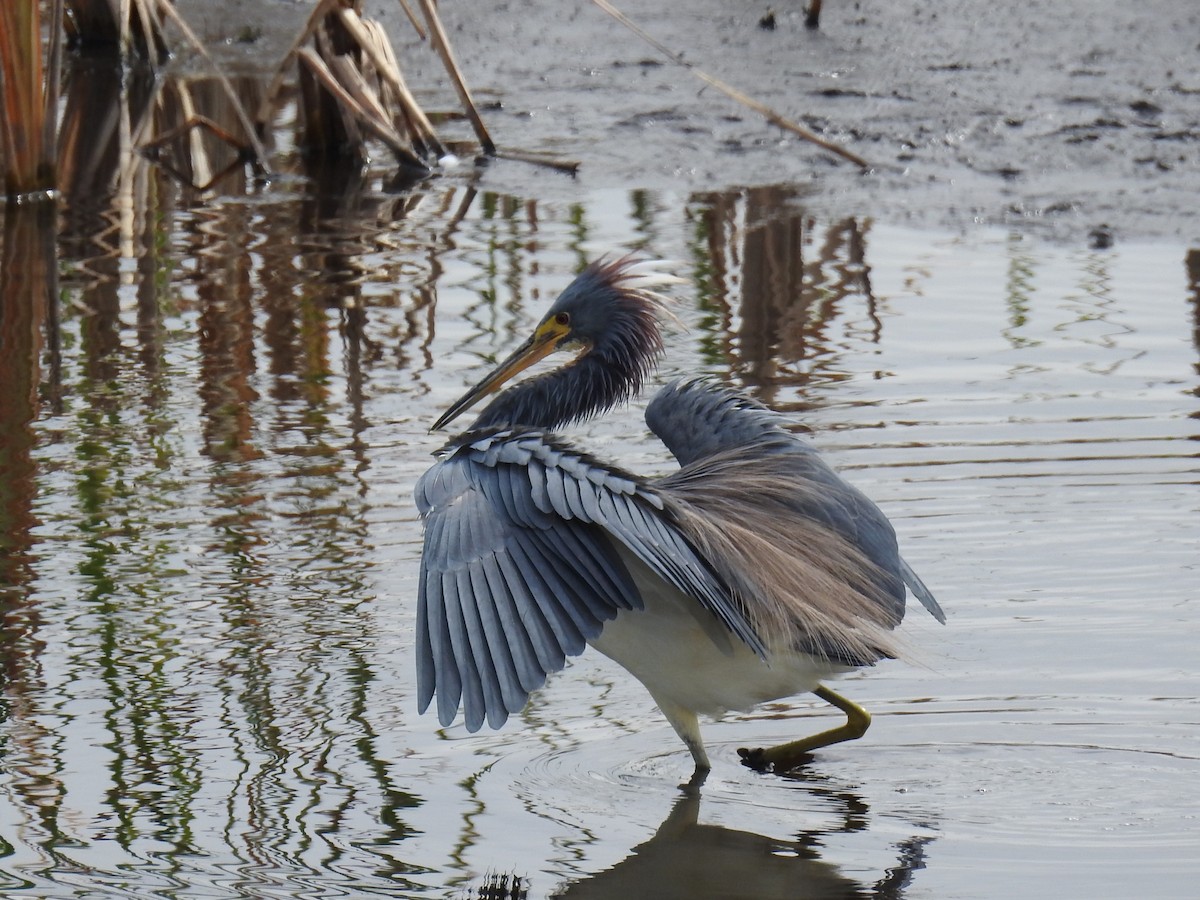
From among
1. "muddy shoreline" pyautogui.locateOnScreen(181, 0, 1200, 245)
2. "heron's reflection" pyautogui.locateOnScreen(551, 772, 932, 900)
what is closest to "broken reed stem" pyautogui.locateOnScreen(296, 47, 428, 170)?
"muddy shoreline" pyautogui.locateOnScreen(181, 0, 1200, 245)

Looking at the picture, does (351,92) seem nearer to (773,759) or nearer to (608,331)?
(608,331)

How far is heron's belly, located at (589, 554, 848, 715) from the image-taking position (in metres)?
4.27

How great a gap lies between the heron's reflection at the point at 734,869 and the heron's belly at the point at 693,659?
29cm

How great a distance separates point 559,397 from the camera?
5.29 meters

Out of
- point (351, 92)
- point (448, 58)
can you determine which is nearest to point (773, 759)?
point (448, 58)

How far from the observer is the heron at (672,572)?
3.75 metres

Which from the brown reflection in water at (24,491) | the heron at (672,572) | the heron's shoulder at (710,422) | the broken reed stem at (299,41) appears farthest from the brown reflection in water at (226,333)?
the heron at (672,572)

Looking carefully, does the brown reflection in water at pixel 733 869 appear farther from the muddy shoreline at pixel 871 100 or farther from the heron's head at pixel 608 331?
A: the muddy shoreline at pixel 871 100

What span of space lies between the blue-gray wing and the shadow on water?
1.56ft

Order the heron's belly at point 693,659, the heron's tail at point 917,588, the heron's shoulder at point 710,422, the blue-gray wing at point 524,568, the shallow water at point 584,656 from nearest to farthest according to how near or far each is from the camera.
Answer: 1. the blue-gray wing at point 524,568
2. the shallow water at point 584,656
3. the heron's belly at point 693,659
4. the heron's tail at point 917,588
5. the heron's shoulder at point 710,422

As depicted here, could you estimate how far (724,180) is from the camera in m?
9.70

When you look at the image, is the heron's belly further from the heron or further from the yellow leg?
the yellow leg

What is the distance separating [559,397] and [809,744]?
1.25m

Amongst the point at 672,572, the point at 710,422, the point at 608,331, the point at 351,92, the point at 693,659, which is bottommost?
the point at 693,659
